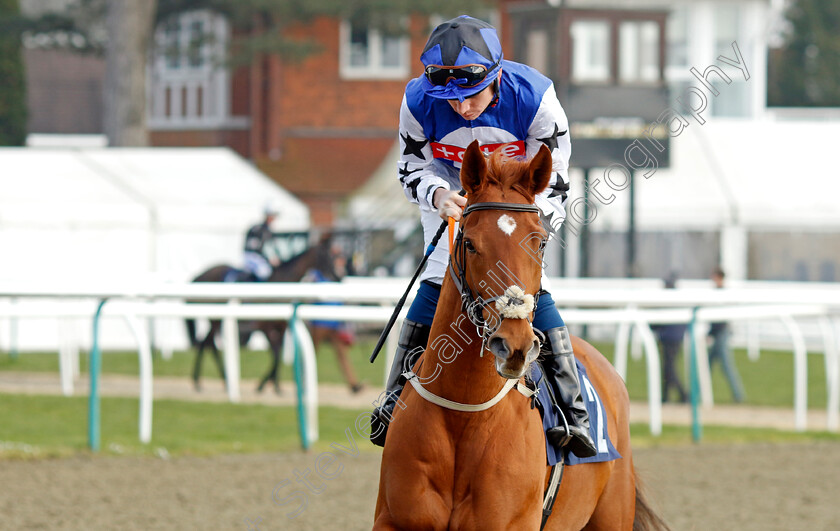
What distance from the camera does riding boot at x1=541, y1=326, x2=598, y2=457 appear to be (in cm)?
353

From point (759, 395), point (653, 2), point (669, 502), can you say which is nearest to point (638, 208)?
point (653, 2)

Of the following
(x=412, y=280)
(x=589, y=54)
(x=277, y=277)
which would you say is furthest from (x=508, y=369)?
(x=589, y=54)

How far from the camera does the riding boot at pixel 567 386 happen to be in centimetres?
353

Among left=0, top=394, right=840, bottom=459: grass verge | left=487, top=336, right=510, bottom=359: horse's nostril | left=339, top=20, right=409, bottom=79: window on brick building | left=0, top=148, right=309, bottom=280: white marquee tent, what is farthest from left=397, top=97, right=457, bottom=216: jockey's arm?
left=339, top=20, right=409, bottom=79: window on brick building

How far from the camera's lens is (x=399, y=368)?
3584 millimetres

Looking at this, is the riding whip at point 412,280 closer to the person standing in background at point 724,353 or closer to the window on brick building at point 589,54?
the person standing in background at point 724,353

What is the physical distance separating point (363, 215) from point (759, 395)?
11.1m

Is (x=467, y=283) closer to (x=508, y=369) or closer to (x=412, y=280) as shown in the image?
(x=508, y=369)

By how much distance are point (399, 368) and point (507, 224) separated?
0.79 meters

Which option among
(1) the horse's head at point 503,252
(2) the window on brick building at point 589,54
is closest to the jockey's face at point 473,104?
(1) the horse's head at point 503,252

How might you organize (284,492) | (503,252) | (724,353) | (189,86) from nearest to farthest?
(503,252) < (284,492) < (724,353) < (189,86)

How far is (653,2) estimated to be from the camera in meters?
18.7

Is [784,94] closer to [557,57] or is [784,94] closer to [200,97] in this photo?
[200,97]

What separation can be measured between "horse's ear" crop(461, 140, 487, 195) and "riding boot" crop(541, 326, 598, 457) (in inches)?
24.6
